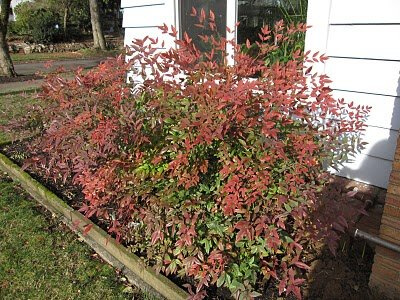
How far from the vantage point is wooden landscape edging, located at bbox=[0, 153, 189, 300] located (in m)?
2.38

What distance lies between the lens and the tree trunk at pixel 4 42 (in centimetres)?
1058

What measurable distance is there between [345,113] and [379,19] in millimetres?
774

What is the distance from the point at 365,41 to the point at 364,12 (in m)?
0.23

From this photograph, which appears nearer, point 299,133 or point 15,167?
point 299,133

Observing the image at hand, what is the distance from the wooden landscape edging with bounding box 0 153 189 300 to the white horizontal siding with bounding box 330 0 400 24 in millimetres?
2498

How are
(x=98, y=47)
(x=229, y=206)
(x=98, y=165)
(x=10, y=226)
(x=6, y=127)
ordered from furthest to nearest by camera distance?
(x=98, y=47), (x=6, y=127), (x=10, y=226), (x=98, y=165), (x=229, y=206)

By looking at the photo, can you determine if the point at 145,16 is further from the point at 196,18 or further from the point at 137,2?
the point at 196,18

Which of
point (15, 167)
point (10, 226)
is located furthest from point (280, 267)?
point (15, 167)

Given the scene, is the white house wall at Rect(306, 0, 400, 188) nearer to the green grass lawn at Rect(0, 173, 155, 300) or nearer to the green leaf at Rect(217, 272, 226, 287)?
the green leaf at Rect(217, 272, 226, 287)

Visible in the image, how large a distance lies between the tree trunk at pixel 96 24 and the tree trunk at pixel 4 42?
8.99 meters

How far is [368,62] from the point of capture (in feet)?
9.43

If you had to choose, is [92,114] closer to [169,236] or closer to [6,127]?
[169,236]

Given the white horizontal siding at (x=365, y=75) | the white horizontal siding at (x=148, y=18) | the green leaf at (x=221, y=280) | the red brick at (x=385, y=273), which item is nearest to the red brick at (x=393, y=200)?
the red brick at (x=385, y=273)

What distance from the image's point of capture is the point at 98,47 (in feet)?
70.2
